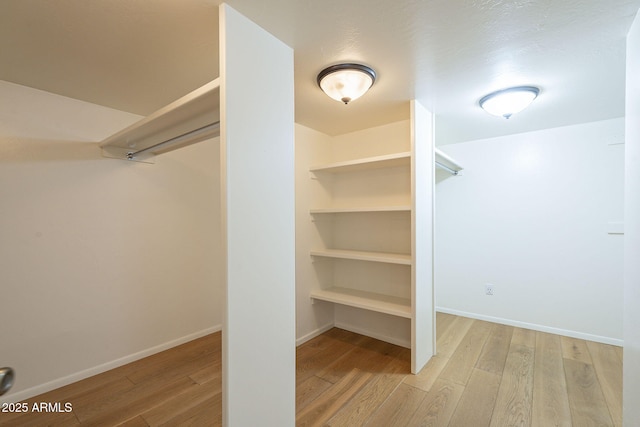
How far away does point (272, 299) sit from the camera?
4.07 ft

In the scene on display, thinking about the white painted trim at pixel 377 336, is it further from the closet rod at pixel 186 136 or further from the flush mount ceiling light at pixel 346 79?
the closet rod at pixel 186 136

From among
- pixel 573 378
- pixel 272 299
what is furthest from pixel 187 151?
pixel 573 378

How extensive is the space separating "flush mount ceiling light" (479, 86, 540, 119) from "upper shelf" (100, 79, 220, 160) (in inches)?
76.8

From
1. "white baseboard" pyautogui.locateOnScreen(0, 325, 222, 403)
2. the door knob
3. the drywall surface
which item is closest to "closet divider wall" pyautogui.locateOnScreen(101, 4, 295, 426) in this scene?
the drywall surface

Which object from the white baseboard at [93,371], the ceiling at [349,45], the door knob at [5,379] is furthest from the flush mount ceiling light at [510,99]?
the white baseboard at [93,371]

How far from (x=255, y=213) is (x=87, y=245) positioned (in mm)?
1780

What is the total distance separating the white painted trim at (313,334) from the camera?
265 centimetres

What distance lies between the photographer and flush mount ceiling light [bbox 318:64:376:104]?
160 cm

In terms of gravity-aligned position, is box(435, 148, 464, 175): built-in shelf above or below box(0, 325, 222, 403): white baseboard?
above

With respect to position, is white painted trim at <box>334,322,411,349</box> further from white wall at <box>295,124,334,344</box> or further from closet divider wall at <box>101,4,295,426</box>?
closet divider wall at <box>101,4,295,426</box>

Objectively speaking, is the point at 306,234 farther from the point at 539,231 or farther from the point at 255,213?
the point at 539,231

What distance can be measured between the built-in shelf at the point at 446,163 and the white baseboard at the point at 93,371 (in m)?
2.94

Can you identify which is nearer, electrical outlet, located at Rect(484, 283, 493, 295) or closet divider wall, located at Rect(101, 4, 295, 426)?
closet divider wall, located at Rect(101, 4, 295, 426)

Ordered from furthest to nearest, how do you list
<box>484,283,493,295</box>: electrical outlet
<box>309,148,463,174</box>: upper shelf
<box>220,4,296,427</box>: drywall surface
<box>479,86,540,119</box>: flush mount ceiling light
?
<box>484,283,493,295</box>: electrical outlet < <box>309,148,463,174</box>: upper shelf < <box>479,86,540,119</box>: flush mount ceiling light < <box>220,4,296,427</box>: drywall surface
